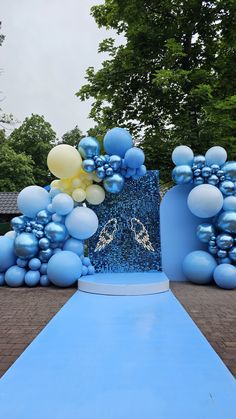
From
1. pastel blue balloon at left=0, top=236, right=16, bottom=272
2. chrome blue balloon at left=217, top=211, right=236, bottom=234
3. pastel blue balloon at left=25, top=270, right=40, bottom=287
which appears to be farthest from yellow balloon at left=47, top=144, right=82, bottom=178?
chrome blue balloon at left=217, top=211, right=236, bottom=234

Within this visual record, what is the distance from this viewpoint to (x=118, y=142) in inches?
261

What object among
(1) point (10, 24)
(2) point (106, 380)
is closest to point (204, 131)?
(2) point (106, 380)

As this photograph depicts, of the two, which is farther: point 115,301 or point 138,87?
point 138,87

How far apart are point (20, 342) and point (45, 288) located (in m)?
2.89

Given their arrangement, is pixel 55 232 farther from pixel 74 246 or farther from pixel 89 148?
pixel 89 148

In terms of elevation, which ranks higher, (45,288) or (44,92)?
(44,92)

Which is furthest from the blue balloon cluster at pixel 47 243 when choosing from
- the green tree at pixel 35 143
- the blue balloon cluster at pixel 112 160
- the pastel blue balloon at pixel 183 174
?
the green tree at pixel 35 143

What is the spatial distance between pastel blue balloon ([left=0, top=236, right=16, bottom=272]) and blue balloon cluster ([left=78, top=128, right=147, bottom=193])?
2036 millimetres

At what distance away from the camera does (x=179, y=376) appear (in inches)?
106

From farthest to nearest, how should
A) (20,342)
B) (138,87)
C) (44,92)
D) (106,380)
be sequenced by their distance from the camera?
(44,92)
(138,87)
(20,342)
(106,380)

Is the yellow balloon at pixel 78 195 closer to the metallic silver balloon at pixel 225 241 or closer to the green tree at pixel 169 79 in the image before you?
the metallic silver balloon at pixel 225 241

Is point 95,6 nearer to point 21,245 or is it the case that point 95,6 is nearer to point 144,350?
point 21,245

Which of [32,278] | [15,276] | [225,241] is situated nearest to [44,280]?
[32,278]

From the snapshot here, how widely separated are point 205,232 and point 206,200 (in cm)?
68
